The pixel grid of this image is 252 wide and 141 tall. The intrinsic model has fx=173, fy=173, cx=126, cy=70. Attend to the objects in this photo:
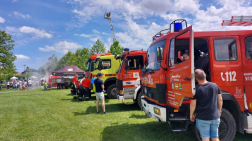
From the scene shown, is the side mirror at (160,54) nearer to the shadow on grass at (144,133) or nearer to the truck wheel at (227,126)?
the truck wheel at (227,126)

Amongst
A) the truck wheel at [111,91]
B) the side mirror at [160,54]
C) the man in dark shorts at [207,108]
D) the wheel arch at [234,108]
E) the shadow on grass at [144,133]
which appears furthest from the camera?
the truck wheel at [111,91]

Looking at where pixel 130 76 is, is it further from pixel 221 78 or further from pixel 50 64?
pixel 50 64

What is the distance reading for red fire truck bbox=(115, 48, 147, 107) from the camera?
7.57 metres

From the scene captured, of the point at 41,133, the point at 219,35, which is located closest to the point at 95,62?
the point at 41,133

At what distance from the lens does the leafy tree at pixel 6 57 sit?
1180 inches

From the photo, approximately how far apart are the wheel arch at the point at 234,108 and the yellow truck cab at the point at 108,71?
722 centimetres

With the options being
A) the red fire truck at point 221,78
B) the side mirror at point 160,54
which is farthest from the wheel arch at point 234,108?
the side mirror at point 160,54

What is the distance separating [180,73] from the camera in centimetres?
349

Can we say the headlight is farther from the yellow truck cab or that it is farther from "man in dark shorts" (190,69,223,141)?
the yellow truck cab

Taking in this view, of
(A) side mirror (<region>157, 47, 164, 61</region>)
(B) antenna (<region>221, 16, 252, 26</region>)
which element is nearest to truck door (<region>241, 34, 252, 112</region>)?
(B) antenna (<region>221, 16, 252, 26</region>)

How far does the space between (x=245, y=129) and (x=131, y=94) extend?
4.53m

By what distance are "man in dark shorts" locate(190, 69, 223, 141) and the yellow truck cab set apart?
7793 mm

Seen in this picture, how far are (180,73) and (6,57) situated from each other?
34979 millimetres

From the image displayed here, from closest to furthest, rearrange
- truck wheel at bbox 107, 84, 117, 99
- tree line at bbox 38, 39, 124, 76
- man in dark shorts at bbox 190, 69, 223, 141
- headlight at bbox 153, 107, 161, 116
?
man in dark shorts at bbox 190, 69, 223, 141 < headlight at bbox 153, 107, 161, 116 < truck wheel at bbox 107, 84, 117, 99 < tree line at bbox 38, 39, 124, 76
